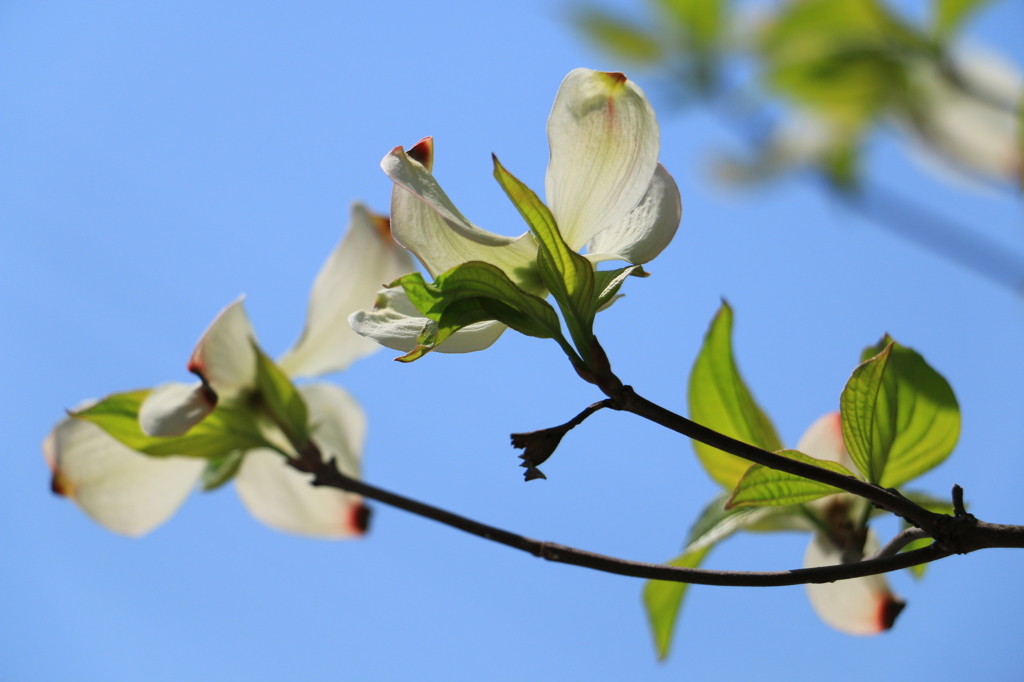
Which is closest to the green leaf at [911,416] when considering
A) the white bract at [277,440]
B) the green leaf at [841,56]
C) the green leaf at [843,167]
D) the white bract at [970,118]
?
the white bract at [277,440]

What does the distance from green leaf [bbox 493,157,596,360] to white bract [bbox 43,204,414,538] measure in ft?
0.77

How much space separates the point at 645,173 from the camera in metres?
0.27


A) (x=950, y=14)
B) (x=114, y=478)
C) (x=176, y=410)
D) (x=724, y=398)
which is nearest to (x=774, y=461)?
(x=724, y=398)

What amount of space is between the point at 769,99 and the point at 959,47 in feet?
0.91

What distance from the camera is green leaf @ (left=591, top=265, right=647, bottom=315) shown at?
267mm

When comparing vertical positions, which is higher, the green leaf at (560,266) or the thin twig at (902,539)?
the green leaf at (560,266)

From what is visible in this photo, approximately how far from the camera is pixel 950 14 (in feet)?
3.02

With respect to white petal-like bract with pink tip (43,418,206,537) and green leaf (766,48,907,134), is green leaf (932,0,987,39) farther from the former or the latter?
white petal-like bract with pink tip (43,418,206,537)

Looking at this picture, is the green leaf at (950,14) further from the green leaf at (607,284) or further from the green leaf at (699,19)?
the green leaf at (607,284)

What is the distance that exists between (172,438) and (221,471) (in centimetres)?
9

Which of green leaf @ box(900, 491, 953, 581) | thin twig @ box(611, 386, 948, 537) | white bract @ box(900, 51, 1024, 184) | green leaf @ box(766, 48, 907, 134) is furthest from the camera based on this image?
green leaf @ box(766, 48, 907, 134)

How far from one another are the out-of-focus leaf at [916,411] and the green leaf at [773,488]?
0.20ft

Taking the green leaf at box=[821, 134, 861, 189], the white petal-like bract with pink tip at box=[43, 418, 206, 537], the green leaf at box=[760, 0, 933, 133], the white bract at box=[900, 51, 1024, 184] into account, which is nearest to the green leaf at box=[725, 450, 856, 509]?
the white petal-like bract with pink tip at box=[43, 418, 206, 537]

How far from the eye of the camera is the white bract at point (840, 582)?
44 centimetres
